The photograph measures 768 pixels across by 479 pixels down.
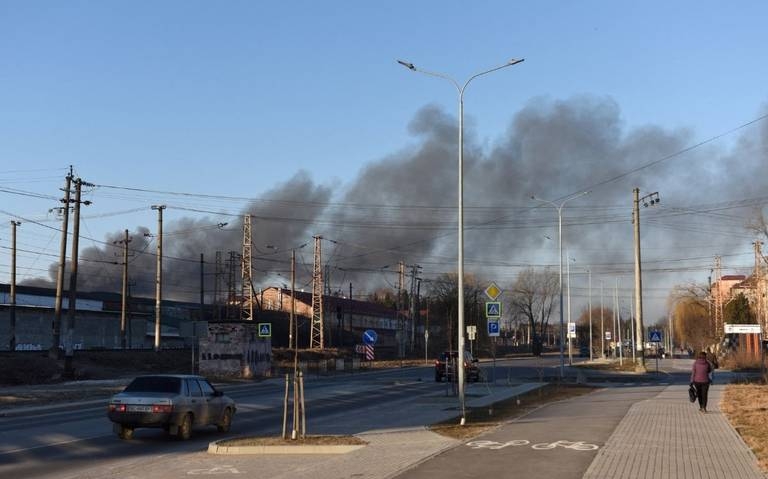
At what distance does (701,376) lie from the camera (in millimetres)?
21047

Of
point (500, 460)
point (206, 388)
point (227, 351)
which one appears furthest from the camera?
Result: point (227, 351)

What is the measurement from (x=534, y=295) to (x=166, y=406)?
111404 millimetres

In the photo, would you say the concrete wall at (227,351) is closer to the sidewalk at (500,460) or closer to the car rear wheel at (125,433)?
the car rear wheel at (125,433)

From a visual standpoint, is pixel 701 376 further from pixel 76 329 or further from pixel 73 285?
pixel 76 329

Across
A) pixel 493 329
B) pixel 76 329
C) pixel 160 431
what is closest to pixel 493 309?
pixel 493 329

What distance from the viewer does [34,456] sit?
47.6 ft

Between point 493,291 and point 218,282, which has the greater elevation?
point 218,282

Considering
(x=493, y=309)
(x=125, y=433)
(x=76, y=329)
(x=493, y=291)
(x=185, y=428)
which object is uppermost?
(x=493, y=291)

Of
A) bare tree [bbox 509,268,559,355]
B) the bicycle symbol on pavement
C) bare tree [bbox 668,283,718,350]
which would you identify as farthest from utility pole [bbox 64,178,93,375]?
bare tree [bbox 509,268,559,355]

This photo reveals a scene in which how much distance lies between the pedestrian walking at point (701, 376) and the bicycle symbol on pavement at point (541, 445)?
7.70m

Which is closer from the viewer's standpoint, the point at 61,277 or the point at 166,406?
the point at 166,406

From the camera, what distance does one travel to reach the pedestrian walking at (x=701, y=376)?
68.4 feet

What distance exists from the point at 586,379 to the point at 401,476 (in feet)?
111

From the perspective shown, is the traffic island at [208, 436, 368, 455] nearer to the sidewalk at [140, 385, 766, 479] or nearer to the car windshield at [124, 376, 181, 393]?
the sidewalk at [140, 385, 766, 479]
